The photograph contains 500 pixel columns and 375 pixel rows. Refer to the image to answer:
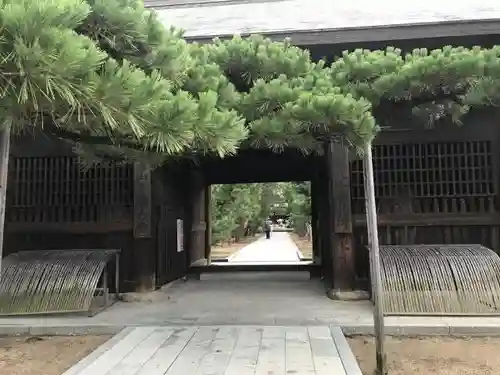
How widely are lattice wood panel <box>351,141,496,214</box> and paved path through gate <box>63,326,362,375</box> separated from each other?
8.67ft

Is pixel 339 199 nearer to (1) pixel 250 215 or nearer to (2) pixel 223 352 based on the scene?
(2) pixel 223 352

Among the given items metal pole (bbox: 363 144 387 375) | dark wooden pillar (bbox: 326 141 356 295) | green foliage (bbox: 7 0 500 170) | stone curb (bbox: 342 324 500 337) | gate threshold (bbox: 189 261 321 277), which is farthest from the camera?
gate threshold (bbox: 189 261 321 277)

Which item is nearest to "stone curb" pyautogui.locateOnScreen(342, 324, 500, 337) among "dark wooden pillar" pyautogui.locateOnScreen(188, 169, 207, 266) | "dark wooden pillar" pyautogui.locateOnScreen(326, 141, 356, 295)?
"dark wooden pillar" pyautogui.locateOnScreen(326, 141, 356, 295)

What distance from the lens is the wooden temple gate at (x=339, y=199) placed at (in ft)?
21.9

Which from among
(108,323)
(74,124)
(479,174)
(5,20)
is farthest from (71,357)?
(479,174)

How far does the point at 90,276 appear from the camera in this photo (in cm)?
601

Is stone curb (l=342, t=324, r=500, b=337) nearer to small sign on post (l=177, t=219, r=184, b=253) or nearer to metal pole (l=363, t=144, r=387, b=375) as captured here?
metal pole (l=363, t=144, r=387, b=375)

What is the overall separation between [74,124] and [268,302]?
4.26 m

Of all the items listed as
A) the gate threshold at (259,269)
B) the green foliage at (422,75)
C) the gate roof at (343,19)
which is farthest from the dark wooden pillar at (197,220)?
the green foliage at (422,75)

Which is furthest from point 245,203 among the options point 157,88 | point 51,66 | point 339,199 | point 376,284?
point 51,66

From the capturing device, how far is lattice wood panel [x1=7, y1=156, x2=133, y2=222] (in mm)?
7172

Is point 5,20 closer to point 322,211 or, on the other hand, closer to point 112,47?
point 112,47

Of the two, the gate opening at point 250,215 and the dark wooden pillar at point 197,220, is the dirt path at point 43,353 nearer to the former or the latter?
the dark wooden pillar at point 197,220

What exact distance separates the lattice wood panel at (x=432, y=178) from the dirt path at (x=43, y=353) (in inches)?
160
